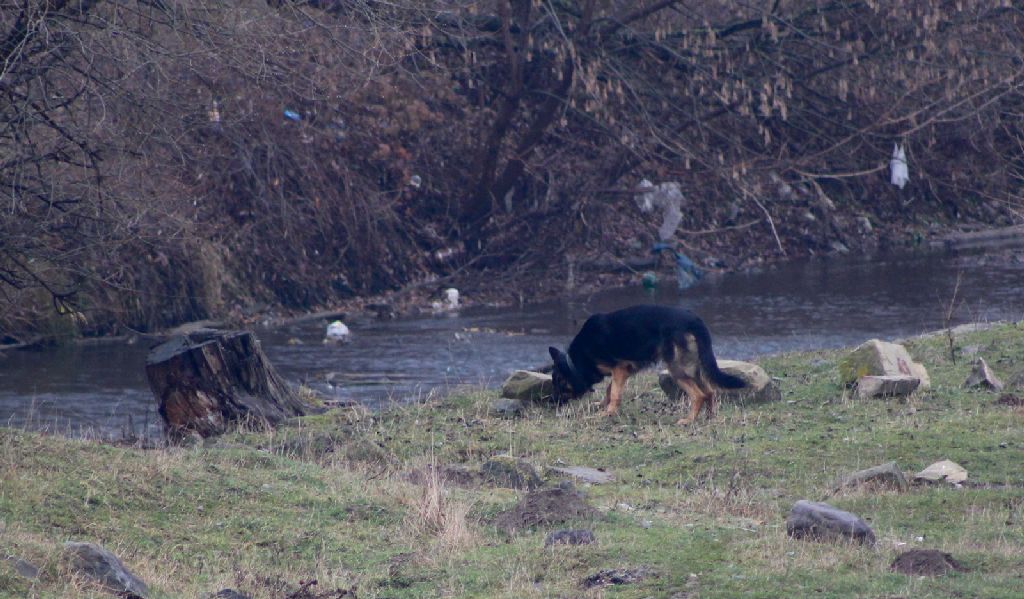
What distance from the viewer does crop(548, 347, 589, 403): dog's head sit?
1085cm

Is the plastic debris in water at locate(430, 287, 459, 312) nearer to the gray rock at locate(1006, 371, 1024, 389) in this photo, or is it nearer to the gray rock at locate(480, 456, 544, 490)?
the gray rock at locate(1006, 371, 1024, 389)

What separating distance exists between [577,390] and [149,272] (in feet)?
25.8

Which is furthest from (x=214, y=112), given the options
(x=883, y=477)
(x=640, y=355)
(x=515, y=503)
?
(x=883, y=477)

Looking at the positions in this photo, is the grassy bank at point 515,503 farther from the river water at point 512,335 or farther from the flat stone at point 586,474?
the river water at point 512,335

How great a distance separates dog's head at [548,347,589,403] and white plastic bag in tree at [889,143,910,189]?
1341cm

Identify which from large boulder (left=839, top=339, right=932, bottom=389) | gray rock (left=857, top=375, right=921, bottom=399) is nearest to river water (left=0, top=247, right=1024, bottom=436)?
large boulder (left=839, top=339, right=932, bottom=389)

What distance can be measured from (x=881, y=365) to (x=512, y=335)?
6.62 m

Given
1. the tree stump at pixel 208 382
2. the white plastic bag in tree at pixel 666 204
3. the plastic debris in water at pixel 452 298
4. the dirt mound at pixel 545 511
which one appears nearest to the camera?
the dirt mound at pixel 545 511

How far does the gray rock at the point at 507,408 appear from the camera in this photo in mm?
10781

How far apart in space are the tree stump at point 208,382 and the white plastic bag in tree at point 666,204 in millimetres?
12141

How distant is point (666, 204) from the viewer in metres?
21.9

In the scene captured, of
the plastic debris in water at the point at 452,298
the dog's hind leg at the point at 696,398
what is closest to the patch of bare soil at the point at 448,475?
the dog's hind leg at the point at 696,398

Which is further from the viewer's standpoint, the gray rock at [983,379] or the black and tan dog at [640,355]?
the gray rock at [983,379]

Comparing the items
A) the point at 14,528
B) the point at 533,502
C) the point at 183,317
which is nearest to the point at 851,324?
the point at 183,317
